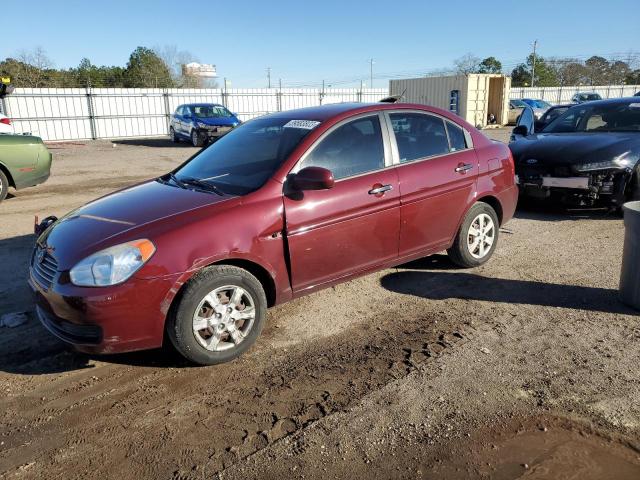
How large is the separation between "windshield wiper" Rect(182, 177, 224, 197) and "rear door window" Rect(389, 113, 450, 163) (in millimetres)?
1623

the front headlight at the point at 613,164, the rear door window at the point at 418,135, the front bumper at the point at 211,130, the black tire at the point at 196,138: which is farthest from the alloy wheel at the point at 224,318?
the black tire at the point at 196,138

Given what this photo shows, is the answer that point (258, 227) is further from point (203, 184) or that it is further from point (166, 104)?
point (166, 104)

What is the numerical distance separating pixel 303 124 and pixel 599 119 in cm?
600

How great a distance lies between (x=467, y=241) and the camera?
524cm

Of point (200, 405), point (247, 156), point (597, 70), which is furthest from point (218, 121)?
point (597, 70)

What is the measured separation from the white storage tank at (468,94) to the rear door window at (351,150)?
23.3 metres

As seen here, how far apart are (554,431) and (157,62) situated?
52.5 meters

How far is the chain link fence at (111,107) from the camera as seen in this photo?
24.4 meters

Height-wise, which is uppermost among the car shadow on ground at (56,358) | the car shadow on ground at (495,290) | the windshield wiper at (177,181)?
the windshield wiper at (177,181)

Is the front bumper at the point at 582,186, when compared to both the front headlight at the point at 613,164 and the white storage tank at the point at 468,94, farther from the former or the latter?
the white storage tank at the point at 468,94

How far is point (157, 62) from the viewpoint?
49.4 meters

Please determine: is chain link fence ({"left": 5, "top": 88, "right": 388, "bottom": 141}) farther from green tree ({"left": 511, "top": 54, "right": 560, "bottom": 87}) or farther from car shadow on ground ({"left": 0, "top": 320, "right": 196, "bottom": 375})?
green tree ({"left": 511, "top": 54, "right": 560, "bottom": 87})

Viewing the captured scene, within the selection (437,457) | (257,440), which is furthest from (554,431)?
(257,440)

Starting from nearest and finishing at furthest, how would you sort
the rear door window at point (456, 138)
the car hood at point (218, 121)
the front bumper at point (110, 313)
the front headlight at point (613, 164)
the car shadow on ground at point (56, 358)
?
the front bumper at point (110, 313) → the car shadow on ground at point (56, 358) → the rear door window at point (456, 138) → the front headlight at point (613, 164) → the car hood at point (218, 121)
